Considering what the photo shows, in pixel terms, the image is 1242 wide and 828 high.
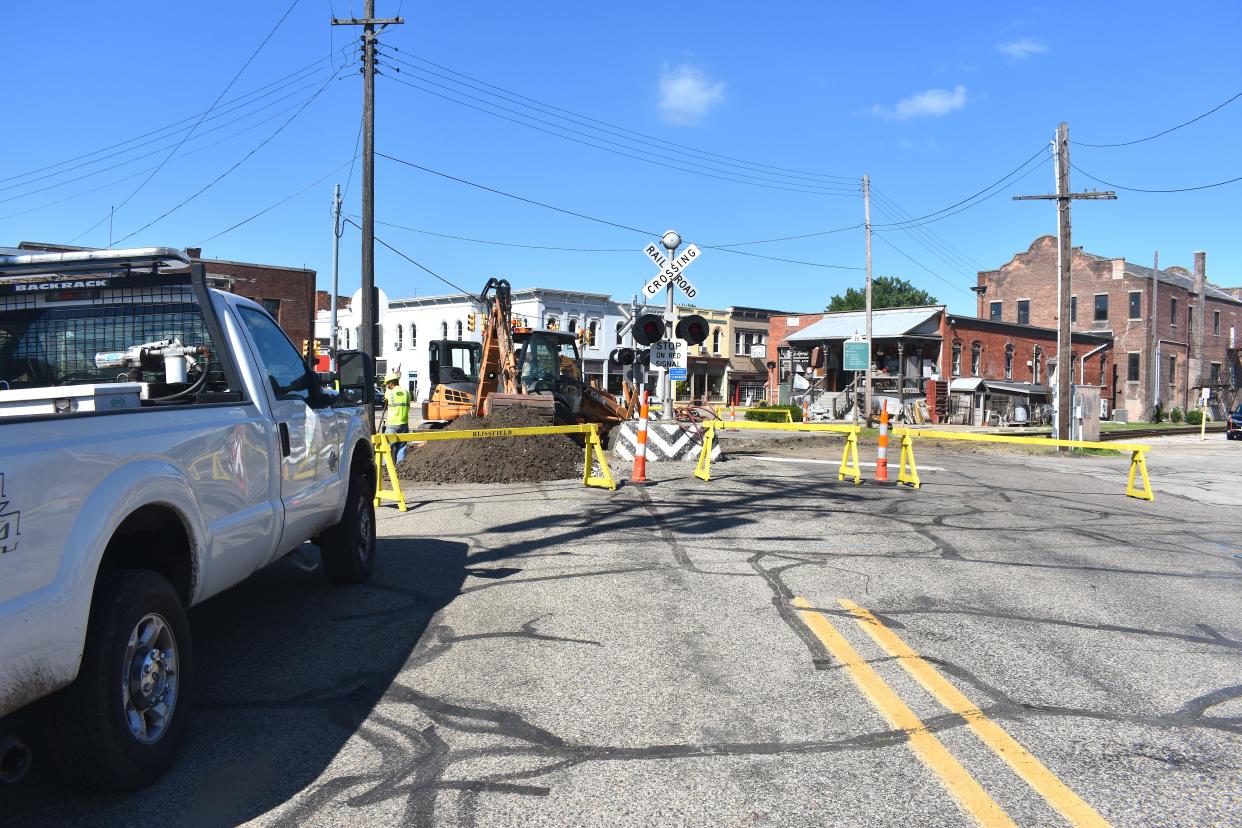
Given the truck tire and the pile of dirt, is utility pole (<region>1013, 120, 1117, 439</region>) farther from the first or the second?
the truck tire

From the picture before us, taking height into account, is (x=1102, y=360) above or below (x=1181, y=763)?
above

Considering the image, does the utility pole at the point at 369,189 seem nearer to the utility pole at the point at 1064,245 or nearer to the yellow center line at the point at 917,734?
the yellow center line at the point at 917,734

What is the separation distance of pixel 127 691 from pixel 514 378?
58.7 feet

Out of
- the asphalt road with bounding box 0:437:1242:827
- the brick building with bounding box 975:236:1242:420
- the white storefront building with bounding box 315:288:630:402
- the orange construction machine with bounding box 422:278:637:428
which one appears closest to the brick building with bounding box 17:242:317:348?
the white storefront building with bounding box 315:288:630:402

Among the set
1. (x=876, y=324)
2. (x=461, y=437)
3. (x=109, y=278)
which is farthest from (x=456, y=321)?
(x=109, y=278)

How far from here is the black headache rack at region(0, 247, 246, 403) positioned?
5.21m

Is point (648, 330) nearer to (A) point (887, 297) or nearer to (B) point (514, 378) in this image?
(B) point (514, 378)

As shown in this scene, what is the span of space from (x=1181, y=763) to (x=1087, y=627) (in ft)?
7.90

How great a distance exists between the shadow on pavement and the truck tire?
15cm

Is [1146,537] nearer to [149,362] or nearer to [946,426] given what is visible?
[149,362]

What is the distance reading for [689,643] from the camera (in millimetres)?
5707

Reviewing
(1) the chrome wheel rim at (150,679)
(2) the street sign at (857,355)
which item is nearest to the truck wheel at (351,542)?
(1) the chrome wheel rim at (150,679)

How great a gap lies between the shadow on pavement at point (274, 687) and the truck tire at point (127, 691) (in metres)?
0.15

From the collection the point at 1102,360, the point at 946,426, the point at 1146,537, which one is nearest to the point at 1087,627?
the point at 1146,537
